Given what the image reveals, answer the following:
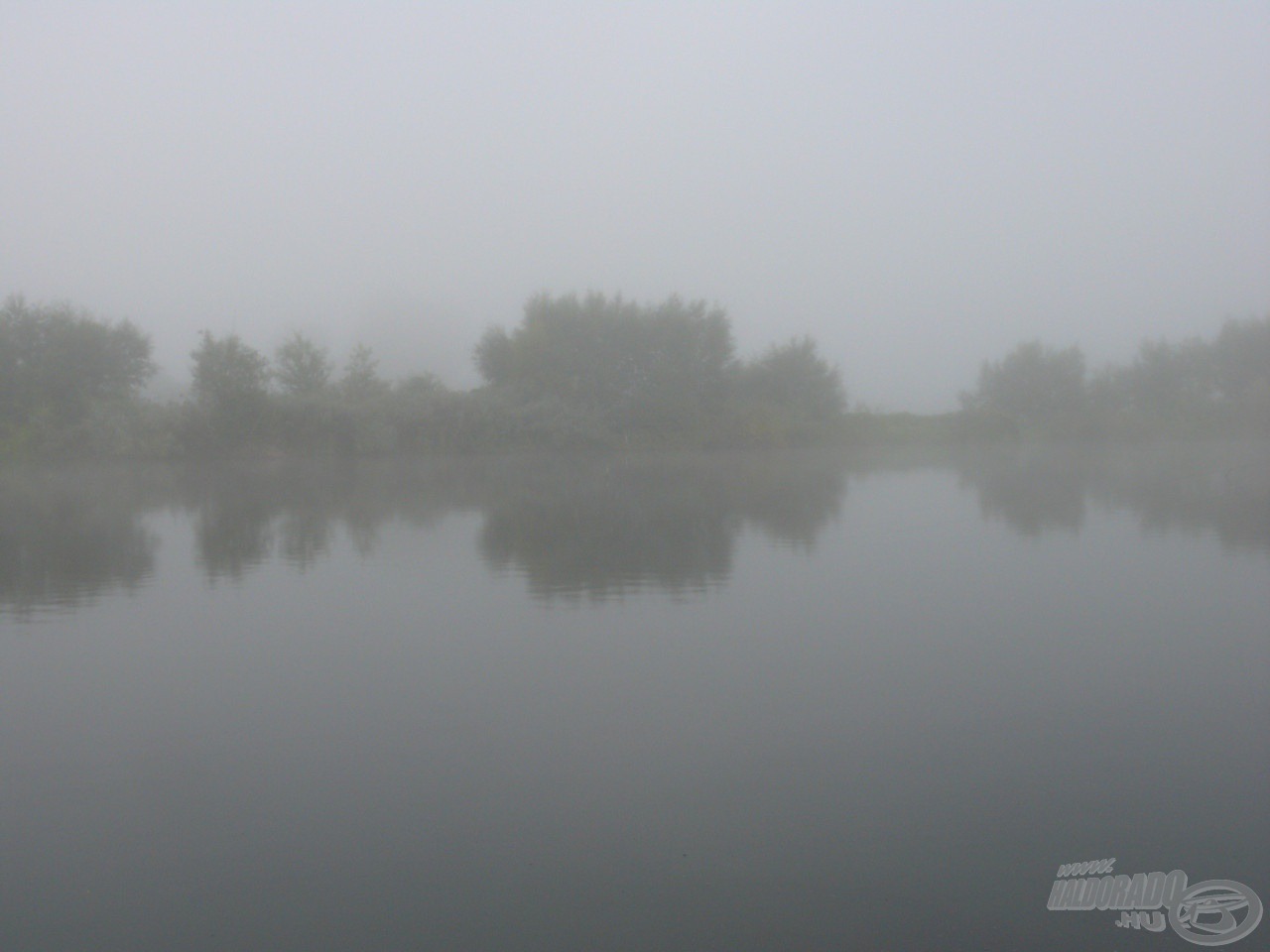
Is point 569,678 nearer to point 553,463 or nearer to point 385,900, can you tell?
point 385,900

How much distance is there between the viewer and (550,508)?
16312 mm

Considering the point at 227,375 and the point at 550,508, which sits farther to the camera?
the point at 227,375

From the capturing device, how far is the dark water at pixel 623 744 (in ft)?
11.1

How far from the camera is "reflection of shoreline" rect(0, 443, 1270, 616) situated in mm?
10258

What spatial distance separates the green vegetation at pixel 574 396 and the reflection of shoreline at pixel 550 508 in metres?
2.52

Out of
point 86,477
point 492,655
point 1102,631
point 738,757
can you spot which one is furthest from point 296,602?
point 86,477

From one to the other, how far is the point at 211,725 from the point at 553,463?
25708 millimetres

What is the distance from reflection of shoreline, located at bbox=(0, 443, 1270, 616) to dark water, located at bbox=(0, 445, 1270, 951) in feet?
0.78

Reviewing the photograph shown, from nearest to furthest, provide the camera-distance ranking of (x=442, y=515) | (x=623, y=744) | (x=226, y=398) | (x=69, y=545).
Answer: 1. (x=623, y=744)
2. (x=69, y=545)
3. (x=442, y=515)
4. (x=226, y=398)

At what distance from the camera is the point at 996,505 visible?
54.0ft

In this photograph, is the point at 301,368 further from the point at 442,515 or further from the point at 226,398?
the point at 442,515

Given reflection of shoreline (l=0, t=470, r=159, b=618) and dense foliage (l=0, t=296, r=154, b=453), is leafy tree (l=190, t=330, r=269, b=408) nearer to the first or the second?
dense foliage (l=0, t=296, r=154, b=453)

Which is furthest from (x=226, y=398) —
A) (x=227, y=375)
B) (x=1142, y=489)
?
(x=1142, y=489)

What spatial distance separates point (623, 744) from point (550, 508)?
1160cm
